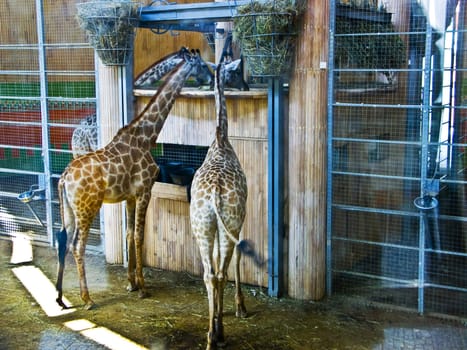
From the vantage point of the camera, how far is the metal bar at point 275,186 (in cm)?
574

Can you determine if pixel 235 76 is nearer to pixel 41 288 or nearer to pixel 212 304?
pixel 212 304

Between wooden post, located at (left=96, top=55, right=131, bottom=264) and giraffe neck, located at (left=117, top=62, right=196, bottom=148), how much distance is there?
741 millimetres

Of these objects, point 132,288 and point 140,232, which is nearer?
point 140,232

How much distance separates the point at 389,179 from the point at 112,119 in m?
3.08

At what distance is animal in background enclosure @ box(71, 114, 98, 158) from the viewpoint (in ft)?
23.5

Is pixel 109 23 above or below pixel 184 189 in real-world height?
above

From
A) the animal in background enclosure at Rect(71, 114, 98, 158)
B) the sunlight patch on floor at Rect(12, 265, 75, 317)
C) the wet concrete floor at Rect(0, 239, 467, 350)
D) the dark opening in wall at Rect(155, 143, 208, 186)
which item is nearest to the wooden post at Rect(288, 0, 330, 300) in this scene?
the wet concrete floor at Rect(0, 239, 467, 350)

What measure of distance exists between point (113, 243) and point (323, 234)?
8.34 ft

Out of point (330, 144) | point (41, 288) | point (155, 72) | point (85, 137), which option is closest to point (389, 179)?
point (330, 144)

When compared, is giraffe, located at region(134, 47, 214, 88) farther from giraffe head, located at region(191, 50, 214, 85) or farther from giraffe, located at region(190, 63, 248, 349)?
giraffe, located at region(190, 63, 248, 349)

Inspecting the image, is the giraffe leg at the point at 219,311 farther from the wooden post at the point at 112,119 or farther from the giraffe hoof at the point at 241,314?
the wooden post at the point at 112,119

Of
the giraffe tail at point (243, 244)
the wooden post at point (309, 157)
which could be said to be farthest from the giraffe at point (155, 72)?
the giraffe tail at point (243, 244)

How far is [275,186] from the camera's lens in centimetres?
585

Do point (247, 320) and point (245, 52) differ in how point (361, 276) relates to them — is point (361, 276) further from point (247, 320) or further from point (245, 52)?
point (245, 52)
